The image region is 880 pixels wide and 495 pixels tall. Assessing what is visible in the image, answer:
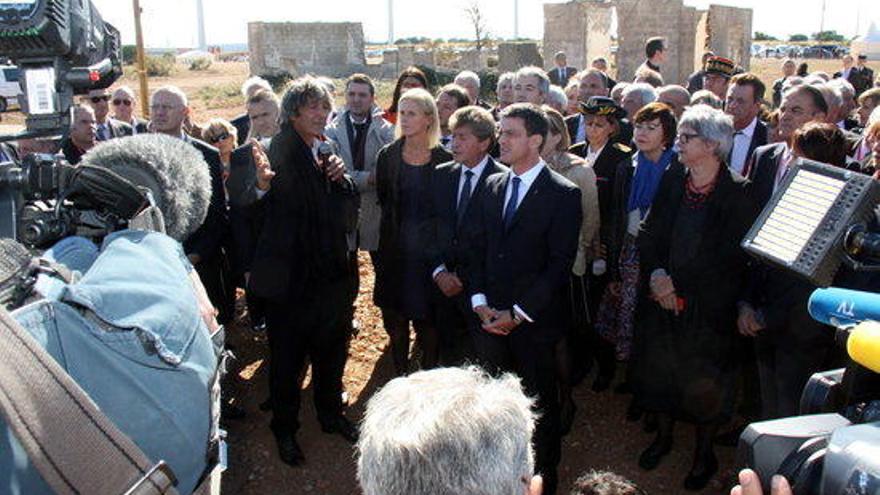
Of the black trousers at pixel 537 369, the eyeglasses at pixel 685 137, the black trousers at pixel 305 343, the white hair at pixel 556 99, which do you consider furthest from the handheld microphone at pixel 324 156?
the white hair at pixel 556 99

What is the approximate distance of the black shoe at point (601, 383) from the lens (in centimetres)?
464

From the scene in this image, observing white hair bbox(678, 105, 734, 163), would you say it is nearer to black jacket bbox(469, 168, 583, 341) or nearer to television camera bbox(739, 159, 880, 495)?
black jacket bbox(469, 168, 583, 341)

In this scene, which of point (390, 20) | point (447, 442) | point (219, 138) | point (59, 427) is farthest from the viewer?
point (390, 20)

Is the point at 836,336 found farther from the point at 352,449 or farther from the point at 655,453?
the point at 352,449

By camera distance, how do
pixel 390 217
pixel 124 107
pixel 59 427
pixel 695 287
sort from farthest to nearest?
pixel 124 107 → pixel 390 217 → pixel 695 287 → pixel 59 427

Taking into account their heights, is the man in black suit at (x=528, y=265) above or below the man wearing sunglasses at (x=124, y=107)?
below

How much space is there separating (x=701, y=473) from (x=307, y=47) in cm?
3116

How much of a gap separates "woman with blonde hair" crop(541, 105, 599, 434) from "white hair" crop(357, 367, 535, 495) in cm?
264

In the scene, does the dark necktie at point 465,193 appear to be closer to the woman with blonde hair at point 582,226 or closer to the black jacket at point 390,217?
the black jacket at point 390,217

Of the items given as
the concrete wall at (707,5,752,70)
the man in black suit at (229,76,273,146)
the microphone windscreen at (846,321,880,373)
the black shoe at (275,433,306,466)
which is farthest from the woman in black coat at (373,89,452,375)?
the concrete wall at (707,5,752,70)

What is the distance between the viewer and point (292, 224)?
3.79 metres

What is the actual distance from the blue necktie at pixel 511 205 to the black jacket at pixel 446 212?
1.36 ft

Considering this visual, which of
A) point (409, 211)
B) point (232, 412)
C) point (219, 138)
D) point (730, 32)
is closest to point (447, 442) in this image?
point (409, 211)

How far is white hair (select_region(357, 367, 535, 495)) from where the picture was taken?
131 centimetres
